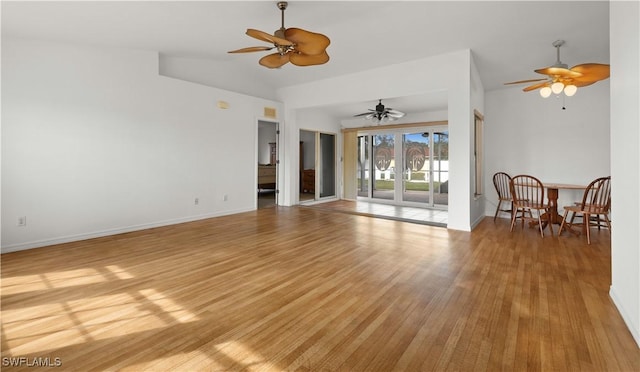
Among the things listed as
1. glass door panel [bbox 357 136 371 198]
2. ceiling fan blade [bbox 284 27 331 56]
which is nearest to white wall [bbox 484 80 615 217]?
glass door panel [bbox 357 136 371 198]

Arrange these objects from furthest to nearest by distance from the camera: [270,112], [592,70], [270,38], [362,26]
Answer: [270,112] < [362,26] < [592,70] < [270,38]

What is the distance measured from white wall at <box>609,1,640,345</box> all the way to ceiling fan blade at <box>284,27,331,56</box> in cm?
248

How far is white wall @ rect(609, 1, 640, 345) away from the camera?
1859 mm

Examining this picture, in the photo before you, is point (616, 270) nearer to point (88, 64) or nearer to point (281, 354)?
point (281, 354)

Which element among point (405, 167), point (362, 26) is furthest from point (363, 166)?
point (362, 26)

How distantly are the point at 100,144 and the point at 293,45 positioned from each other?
3.41 m

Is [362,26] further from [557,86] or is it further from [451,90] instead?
[557,86]

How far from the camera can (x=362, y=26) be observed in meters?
4.39

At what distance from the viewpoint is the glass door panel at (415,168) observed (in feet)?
25.9

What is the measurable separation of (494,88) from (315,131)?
4.59 m

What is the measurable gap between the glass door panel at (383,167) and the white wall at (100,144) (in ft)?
15.2

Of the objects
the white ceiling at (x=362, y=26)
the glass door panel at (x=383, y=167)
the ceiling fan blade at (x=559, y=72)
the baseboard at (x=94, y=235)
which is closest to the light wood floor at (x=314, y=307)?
the baseboard at (x=94, y=235)

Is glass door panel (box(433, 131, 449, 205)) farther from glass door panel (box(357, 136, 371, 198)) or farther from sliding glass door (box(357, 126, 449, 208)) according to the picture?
glass door panel (box(357, 136, 371, 198))

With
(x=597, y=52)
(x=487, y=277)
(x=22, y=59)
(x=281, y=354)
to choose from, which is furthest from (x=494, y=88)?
(x=22, y=59)
